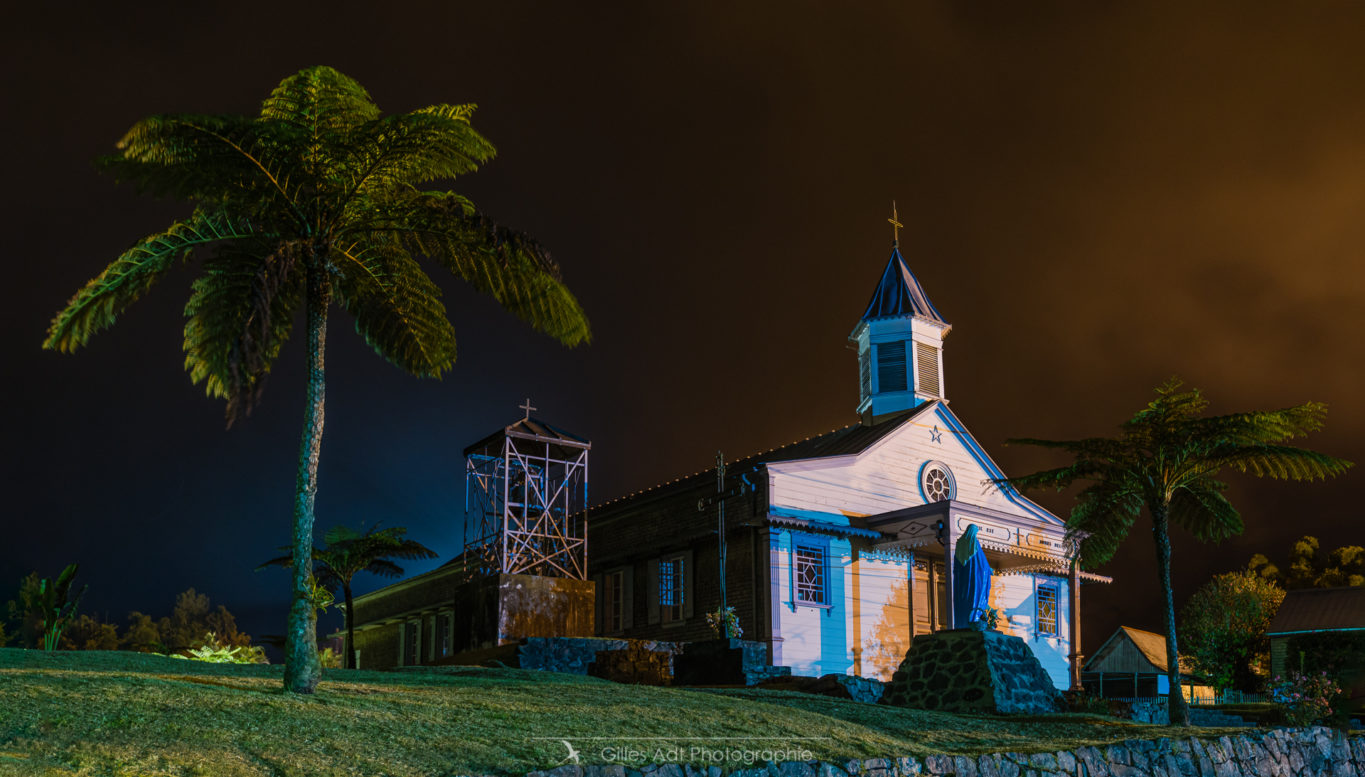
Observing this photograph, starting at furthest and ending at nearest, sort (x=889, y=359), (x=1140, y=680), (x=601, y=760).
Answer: (x=1140, y=680) → (x=889, y=359) → (x=601, y=760)

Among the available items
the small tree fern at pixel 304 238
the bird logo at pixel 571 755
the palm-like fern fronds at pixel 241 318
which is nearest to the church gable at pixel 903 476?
the small tree fern at pixel 304 238

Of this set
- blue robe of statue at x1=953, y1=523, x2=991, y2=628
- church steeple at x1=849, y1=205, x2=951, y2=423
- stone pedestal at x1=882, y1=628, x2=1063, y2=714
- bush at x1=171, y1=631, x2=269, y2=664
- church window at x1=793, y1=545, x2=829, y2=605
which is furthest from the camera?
church steeple at x1=849, y1=205, x2=951, y2=423

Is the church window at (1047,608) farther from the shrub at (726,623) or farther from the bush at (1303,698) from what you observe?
the shrub at (726,623)

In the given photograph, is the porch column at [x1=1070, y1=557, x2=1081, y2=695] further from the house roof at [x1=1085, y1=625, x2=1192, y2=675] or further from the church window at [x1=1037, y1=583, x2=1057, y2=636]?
the house roof at [x1=1085, y1=625, x2=1192, y2=675]

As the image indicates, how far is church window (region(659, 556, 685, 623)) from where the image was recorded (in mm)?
29922

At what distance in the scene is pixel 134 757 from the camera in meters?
8.34

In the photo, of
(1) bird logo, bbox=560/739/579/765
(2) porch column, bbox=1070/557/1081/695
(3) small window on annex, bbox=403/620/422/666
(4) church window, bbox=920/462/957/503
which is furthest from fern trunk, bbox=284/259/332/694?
(3) small window on annex, bbox=403/620/422/666

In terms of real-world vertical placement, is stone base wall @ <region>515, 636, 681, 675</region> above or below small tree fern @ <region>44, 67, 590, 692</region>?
below

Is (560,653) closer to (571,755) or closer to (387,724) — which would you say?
(387,724)

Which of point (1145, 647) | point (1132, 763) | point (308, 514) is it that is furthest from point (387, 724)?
point (1145, 647)

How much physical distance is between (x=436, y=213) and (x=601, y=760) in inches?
288

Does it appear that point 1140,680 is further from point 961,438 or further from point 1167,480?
point 1167,480

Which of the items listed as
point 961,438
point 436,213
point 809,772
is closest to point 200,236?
point 436,213

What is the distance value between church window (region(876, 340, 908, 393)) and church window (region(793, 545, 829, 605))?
8096 millimetres
